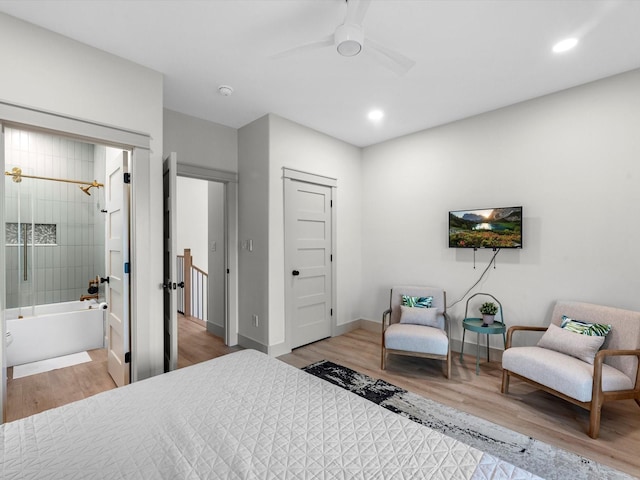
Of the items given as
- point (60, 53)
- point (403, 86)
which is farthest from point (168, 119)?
point (403, 86)

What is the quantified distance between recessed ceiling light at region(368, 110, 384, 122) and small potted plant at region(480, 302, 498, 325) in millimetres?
2463

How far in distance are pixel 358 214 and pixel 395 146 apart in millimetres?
1147

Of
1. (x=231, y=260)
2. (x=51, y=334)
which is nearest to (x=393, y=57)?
(x=231, y=260)

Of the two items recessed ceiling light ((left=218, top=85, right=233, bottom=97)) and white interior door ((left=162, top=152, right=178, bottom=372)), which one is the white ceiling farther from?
white interior door ((left=162, top=152, right=178, bottom=372))

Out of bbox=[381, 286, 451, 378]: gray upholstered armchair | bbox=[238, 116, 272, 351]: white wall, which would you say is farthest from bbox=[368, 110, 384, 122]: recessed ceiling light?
bbox=[381, 286, 451, 378]: gray upholstered armchair

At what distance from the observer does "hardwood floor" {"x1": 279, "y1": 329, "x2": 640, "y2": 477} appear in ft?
6.56

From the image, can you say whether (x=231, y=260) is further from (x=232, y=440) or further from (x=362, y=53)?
(x=232, y=440)

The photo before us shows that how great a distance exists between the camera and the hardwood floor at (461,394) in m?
2.05

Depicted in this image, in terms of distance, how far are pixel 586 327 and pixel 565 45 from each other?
228cm

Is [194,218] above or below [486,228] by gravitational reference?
above

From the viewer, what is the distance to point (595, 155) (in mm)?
2828

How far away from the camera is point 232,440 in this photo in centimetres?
118

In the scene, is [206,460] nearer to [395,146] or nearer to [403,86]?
[403,86]

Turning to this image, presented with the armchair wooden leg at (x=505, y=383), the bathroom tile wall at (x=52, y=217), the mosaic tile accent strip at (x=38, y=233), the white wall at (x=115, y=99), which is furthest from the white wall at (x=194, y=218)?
the armchair wooden leg at (x=505, y=383)
